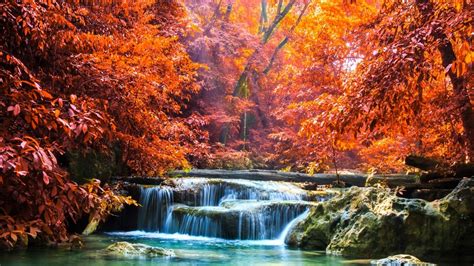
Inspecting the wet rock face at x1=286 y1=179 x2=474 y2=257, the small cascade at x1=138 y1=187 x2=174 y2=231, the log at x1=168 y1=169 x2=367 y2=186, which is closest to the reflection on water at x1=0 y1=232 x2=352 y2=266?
the wet rock face at x1=286 y1=179 x2=474 y2=257

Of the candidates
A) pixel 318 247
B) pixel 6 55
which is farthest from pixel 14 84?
pixel 318 247

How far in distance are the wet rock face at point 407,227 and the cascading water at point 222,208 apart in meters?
1.97

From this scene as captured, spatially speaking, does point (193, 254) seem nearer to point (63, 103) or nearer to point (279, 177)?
point (63, 103)

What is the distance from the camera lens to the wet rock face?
6.41 meters

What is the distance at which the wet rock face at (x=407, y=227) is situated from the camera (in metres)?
6.41

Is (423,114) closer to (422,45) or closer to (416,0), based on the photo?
(416,0)

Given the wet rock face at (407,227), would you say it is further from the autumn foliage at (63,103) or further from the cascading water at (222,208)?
the autumn foliage at (63,103)

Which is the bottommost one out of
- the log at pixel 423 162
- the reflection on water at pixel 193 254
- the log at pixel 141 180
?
the reflection on water at pixel 193 254

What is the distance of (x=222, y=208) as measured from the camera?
9.09 meters

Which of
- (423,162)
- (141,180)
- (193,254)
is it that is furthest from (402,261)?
(141,180)

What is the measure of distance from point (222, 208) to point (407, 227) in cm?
379

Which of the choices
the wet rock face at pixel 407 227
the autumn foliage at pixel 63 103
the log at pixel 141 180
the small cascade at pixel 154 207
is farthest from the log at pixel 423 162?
the log at pixel 141 180

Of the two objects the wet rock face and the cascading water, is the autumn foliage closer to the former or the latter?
the cascading water

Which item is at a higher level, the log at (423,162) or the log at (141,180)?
the log at (423,162)
